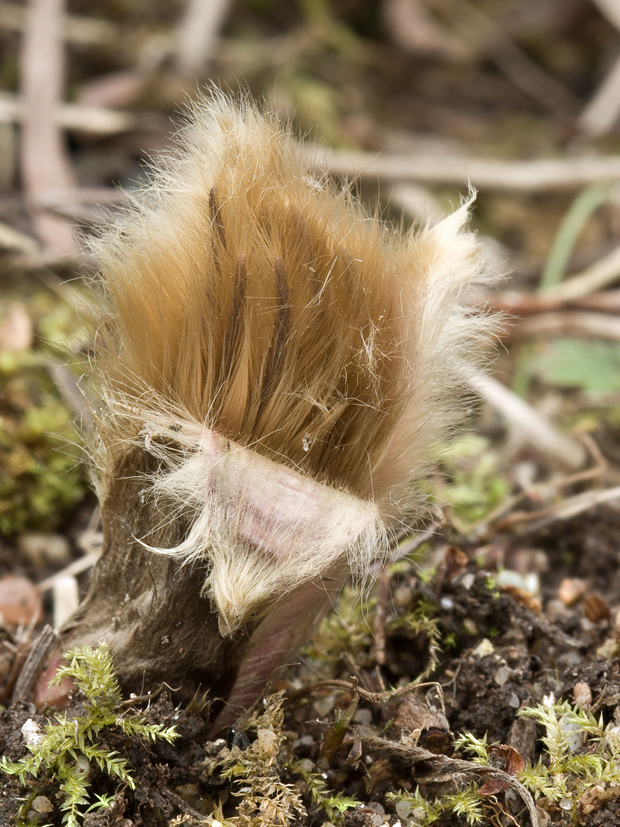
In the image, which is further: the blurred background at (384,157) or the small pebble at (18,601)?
the blurred background at (384,157)

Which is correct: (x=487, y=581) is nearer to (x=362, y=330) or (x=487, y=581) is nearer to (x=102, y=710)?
(x=362, y=330)

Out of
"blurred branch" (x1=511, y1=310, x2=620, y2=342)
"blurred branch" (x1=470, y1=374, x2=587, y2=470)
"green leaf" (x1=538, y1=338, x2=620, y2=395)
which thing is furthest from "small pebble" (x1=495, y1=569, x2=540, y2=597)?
"blurred branch" (x1=511, y1=310, x2=620, y2=342)

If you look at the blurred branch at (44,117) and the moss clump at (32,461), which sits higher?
the blurred branch at (44,117)

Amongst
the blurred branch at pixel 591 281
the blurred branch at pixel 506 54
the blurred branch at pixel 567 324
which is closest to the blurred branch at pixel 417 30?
the blurred branch at pixel 506 54

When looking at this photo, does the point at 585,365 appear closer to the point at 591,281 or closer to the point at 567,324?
the point at 567,324

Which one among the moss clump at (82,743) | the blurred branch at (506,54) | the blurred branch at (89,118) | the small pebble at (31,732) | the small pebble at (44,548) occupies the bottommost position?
the small pebble at (44,548)

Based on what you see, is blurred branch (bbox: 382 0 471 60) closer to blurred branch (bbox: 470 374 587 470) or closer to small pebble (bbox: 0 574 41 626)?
blurred branch (bbox: 470 374 587 470)

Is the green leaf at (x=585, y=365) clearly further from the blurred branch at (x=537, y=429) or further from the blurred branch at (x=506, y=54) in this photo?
the blurred branch at (x=506, y=54)
